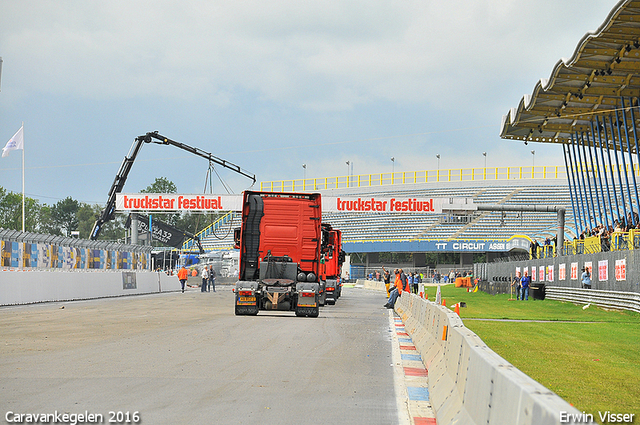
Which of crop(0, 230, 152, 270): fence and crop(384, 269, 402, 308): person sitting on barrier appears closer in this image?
crop(0, 230, 152, 270): fence

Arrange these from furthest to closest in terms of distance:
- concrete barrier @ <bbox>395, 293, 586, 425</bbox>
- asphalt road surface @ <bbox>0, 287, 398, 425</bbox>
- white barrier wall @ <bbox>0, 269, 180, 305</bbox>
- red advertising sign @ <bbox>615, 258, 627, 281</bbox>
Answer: red advertising sign @ <bbox>615, 258, 627, 281</bbox>
white barrier wall @ <bbox>0, 269, 180, 305</bbox>
asphalt road surface @ <bbox>0, 287, 398, 425</bbox>
concrete barrier @ <bbox>395, 293, 586, 425</bbox>

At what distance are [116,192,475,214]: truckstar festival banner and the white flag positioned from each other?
785 centimetres

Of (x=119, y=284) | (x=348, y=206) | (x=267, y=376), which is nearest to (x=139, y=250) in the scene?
(x=119, y=284)

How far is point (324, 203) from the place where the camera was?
51688 millimetres

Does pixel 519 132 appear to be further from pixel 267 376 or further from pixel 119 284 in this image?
pixel 267 376

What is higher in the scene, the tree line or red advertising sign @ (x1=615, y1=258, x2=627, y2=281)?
the tree line

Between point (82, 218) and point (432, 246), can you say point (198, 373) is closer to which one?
point (432, 246)

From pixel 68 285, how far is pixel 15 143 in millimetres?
16558

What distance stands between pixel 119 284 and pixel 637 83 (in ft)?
86.5

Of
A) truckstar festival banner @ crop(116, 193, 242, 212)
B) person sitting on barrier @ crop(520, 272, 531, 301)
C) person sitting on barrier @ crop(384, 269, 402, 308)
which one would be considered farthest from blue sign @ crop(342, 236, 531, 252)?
person sitting on barrier @ crop(384, 269, 402, 308)

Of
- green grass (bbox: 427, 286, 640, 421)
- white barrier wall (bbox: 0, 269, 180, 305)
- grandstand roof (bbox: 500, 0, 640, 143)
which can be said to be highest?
grandstand roof (bbox: 500, 0, 640, 143)

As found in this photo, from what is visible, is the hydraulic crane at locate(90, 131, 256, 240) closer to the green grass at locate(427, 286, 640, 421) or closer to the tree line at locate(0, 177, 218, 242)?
the green grass at locate(427, 286, 640, 421)

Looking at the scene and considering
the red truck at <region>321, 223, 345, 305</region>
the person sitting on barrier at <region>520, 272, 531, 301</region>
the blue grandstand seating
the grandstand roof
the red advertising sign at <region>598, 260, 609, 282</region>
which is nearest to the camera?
the red advertising sign at <region>598, 260, 609, 282</region>

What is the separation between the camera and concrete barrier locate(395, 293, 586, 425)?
346cm
